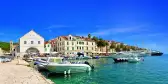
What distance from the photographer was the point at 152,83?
28141 mm

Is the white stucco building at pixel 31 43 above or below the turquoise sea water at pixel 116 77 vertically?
above

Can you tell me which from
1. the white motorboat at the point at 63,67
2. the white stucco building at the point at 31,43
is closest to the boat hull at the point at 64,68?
the white motorboat at the point at 63,67

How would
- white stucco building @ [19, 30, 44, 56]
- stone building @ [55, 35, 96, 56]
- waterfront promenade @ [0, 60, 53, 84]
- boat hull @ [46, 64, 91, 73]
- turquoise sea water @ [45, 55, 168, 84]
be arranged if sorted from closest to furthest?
waterfront promenade @ [0, 60, 53, 84]
turquoise sea water @ [45, 55, 168, 84]
boat hull @ [46, 64, 91, 73]
white stucco building @ [19, 30, 44, 56]
stone building @ [55, 35, 96, 56]

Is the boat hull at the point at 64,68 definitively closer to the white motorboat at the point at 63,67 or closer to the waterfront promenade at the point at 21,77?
the white motorboat at the point at 63,67

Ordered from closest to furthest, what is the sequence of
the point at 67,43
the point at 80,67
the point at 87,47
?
the point at 80,67 < the point at 67,43 < the point at 87,47

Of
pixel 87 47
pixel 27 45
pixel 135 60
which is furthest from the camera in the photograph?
pixel 87 47

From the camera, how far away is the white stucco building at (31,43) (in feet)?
326

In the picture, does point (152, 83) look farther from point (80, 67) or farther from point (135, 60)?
point (135, 60)

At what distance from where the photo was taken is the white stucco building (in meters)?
99.5

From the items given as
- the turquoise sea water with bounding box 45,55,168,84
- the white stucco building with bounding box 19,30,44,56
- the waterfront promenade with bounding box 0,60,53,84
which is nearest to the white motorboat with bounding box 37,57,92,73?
the turquoise sea water with bounding box 45,55,168,84

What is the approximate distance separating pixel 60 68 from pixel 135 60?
42965 mm

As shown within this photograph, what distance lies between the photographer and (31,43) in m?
100

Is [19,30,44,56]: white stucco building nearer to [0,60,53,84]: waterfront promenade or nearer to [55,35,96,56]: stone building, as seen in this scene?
[55,35,96,56]: stone building

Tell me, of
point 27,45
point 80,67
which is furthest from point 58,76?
point 27,45
